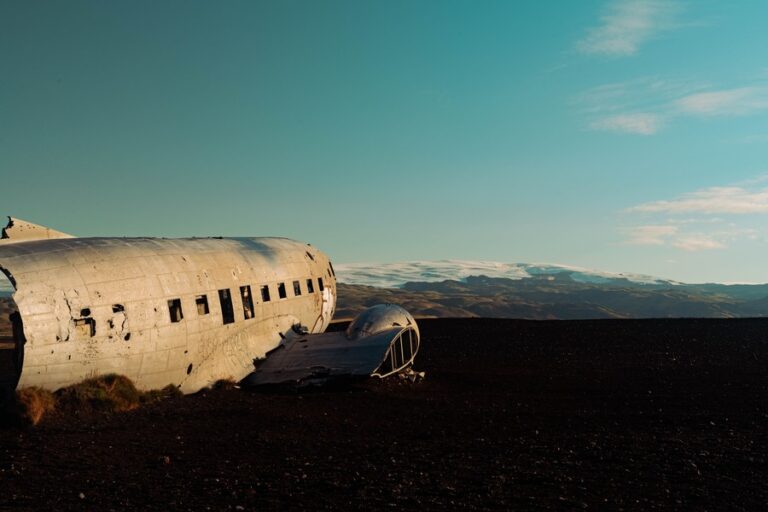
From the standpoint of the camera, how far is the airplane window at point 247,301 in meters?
22.7

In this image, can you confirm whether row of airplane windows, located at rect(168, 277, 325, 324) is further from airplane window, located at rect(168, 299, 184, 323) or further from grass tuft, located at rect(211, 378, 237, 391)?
grass tuft, located at rect(211, 378, 237, 391)

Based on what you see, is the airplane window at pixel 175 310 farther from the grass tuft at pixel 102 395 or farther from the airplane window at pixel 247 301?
the airplane window at pixel 247 301

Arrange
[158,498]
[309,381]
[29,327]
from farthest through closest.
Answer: [309,381] → [29,327] → [158,498]

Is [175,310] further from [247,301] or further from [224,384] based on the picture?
[247,301]

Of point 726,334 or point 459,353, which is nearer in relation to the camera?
point 459,353

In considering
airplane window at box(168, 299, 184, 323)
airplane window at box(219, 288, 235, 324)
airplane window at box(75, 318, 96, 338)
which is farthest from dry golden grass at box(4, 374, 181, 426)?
airplane window at box(219, 288, 235, 324)

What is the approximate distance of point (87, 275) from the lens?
17266mm

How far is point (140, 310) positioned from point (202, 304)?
2549 mm

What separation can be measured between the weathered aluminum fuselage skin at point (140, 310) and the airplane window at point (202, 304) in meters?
0.06

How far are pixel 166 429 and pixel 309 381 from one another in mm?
6180

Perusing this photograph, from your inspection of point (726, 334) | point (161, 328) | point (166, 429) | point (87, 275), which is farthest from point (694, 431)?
point (726, 334)

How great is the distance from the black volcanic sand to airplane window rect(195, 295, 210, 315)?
8.45 feet

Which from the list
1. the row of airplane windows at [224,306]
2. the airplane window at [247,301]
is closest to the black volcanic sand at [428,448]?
the row of airplane windows at [224,306]

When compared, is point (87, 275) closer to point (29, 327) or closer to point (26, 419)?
point (29, 327)
